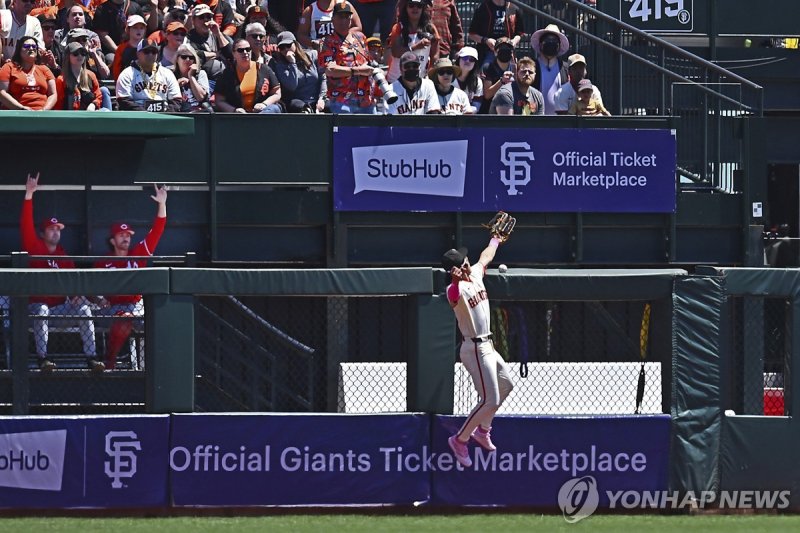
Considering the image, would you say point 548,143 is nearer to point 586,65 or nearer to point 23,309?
point 586,65

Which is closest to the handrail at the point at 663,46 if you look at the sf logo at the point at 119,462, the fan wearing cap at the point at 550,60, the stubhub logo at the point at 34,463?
the fan wearing cap at the point at 550,60

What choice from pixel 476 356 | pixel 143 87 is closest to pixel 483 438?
pixel 476 356

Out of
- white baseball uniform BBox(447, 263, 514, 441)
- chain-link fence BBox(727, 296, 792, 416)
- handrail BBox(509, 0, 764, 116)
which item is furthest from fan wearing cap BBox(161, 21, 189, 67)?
chain-link fence BBox(727, 296, 792, 416)

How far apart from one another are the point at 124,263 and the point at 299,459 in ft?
11.5

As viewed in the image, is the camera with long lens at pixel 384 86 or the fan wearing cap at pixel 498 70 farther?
the fan wearing cap at pixel 498 70

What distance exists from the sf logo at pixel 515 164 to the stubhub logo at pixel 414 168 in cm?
44

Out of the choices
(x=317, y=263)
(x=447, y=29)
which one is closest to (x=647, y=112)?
(x=447, y=29)

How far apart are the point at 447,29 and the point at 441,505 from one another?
7.75 metres

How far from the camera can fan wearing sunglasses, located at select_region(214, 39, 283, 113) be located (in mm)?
15008

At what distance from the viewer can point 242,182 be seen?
584 inches

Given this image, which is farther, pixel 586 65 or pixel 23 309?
pixel 586 65

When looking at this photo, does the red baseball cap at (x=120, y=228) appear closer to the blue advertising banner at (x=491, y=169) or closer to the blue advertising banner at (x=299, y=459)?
the blue advertising banner at (x=491, y=169)

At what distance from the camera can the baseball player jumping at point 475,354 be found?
10195 mm

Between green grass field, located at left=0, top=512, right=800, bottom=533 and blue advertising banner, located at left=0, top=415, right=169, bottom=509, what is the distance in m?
0.19
